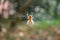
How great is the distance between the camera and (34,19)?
5.88 ft

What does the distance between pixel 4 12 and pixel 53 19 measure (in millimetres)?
603

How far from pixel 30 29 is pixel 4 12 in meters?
0.28

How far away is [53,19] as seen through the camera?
1725 mm

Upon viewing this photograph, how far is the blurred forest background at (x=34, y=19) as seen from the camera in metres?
1.30

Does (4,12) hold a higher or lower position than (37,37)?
higher

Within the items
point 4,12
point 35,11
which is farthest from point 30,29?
point 35,11

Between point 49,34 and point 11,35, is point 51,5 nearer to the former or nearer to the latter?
point 49,34

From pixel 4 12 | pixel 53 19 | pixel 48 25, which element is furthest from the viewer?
pixel 53 19

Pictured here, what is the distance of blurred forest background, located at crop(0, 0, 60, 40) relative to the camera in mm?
1300

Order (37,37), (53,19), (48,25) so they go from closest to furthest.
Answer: (37,37) → (48,25) → (53,19)

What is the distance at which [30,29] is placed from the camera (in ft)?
4.74

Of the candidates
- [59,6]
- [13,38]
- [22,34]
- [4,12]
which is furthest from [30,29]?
[59,6]

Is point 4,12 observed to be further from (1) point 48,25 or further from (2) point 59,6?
(2) point 59,6

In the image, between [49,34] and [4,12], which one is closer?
[4,12]
